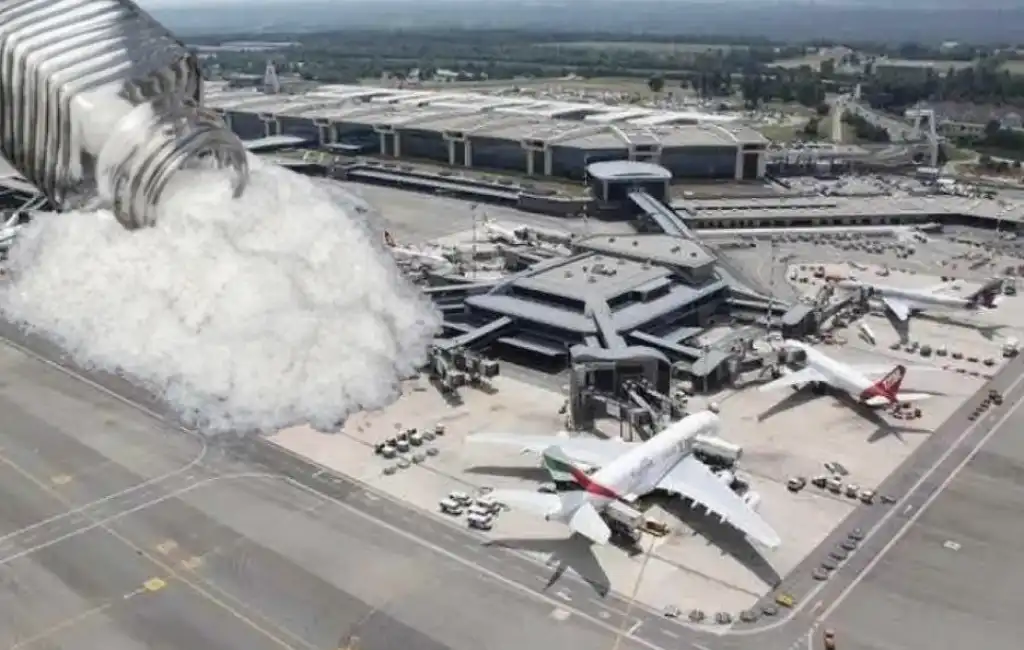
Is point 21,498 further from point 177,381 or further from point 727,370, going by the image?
point 727,370

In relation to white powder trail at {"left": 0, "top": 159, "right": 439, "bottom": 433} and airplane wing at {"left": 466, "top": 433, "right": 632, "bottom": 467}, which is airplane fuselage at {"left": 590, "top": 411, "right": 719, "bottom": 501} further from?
white powder trail at {"left": 0, "top": 159, "right": 439, "bottom": 433}

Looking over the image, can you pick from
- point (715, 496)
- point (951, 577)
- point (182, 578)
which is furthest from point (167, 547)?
point (951, 577)

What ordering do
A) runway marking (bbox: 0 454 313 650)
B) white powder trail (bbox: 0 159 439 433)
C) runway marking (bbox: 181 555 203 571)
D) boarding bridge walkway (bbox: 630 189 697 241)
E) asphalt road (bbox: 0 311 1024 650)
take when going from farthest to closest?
boarding bridge walkway (bbox: 630 189 697 241)
white powder trail (bbox: 0 159 439 433)
runway marking (bbox: 181 555 203 571)
asphalt road (bbox: 0 311 1024 650)
runway marking (bbox: 0 454 313 650)

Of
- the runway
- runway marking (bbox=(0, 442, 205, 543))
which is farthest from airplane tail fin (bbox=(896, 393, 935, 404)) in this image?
runway marking (bbox=(0, 442, 205, 543))

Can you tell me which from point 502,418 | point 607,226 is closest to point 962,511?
point 502,418

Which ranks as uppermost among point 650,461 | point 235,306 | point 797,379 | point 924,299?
point 235,306

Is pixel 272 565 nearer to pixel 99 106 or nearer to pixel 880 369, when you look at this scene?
pixel 99 106

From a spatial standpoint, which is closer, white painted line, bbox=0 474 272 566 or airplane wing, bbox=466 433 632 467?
white painted line, bbox=0 474 272 566
